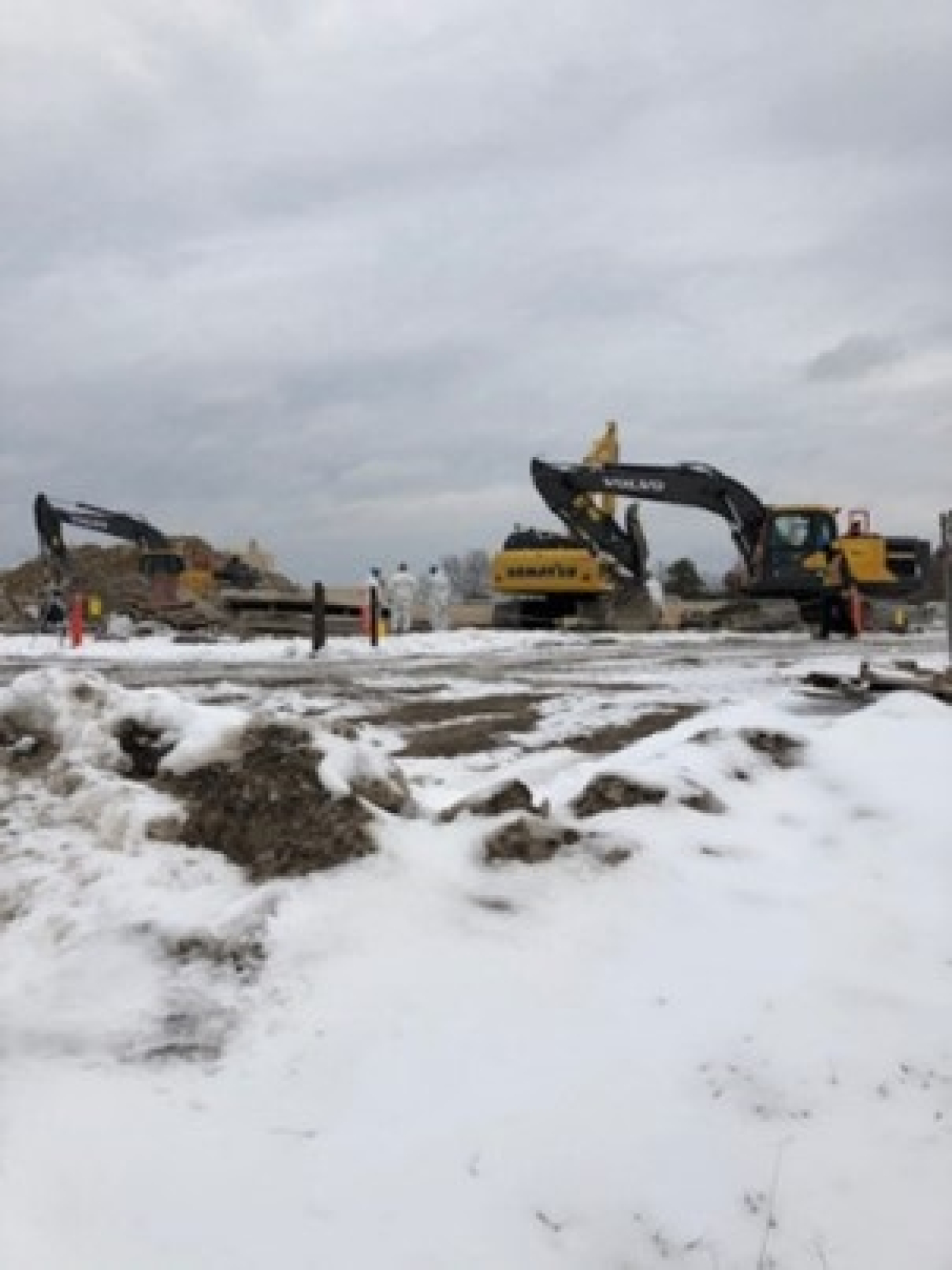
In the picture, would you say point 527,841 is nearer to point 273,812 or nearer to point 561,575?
point 273,812

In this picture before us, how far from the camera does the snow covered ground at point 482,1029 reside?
267 cm

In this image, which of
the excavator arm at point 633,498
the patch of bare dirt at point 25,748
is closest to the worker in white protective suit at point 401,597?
the excavator arm at point 633,498

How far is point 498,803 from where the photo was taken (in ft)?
15.8

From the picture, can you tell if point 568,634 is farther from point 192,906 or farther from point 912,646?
point 192,906

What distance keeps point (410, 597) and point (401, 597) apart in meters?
0.27

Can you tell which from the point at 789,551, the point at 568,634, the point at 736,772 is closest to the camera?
the point at 736,772

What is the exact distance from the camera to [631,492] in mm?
30953

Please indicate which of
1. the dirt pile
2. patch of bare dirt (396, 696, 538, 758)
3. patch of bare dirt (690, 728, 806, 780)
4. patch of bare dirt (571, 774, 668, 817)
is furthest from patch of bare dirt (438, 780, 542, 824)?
the dirt pile

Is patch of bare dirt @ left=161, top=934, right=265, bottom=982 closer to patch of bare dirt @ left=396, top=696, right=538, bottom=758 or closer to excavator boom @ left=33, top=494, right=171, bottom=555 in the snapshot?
patch of bare dirt @ left=396, top=696, right=538, bottom=758

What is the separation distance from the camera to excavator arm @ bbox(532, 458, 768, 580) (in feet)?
100.0

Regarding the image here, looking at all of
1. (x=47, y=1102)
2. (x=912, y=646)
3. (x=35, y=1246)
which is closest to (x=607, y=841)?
(x=47, y=1102)

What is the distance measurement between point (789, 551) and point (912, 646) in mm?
9659

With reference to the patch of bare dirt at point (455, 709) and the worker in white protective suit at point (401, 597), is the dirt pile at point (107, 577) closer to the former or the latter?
the worker in white protective suit at point (401, 597)

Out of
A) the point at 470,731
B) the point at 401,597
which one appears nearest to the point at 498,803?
the point at 470,731
